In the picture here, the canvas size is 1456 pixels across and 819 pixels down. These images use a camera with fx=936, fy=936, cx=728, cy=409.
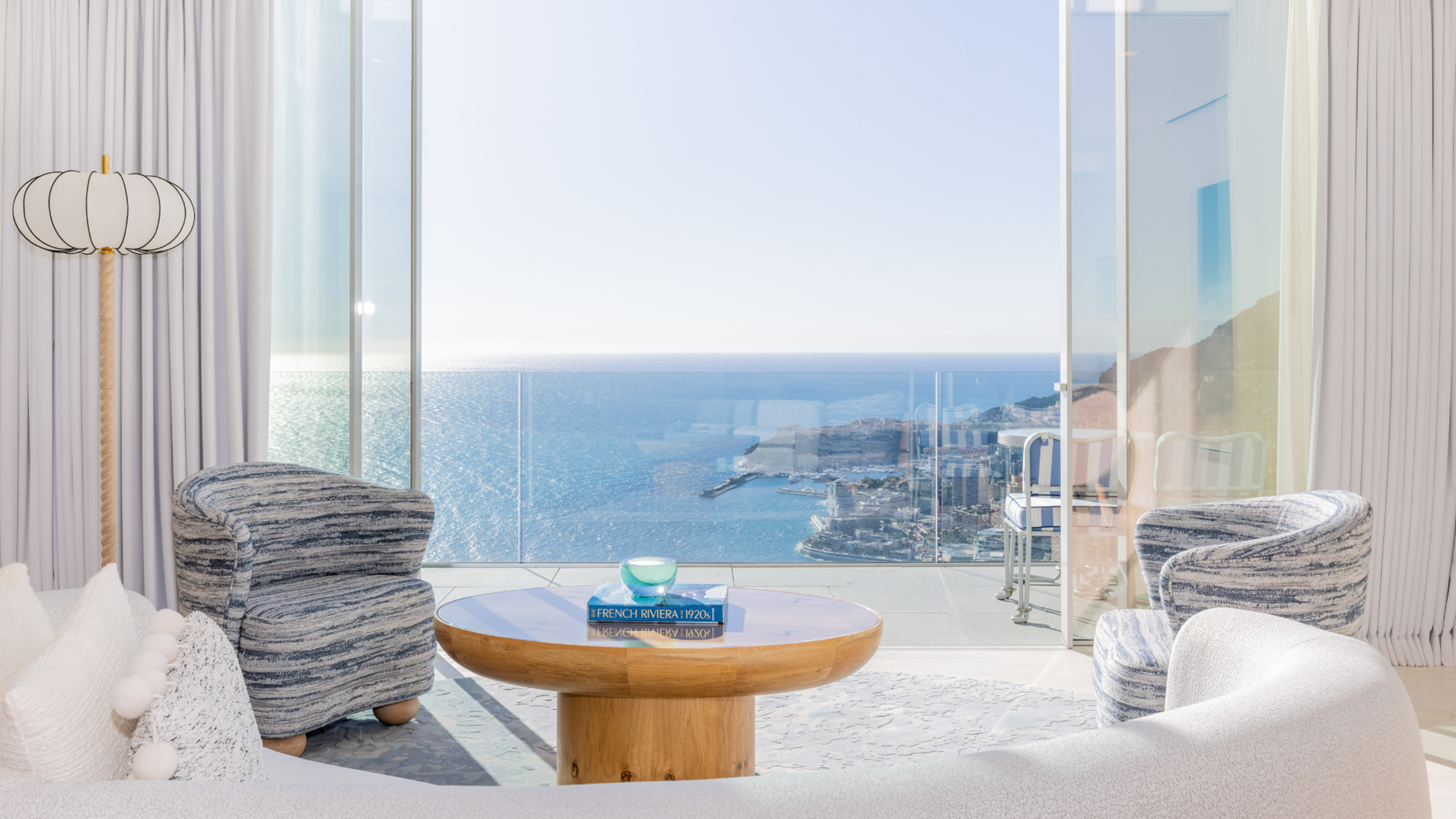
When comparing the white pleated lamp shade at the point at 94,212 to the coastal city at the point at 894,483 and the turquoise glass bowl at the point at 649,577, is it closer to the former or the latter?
the turquoise glass bowl at the point at 649,577

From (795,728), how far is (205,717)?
1.98 metres

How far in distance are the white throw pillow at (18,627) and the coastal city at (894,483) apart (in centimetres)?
397

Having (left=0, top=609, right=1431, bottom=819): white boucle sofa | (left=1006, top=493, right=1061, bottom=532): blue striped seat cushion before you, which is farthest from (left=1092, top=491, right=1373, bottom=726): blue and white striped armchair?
(left=1006, top=493, right=1061, bottom=532): blue striped seat cushion

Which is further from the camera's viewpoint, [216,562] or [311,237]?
[311,237]

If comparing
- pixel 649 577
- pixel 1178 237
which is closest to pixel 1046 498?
pixel 1178 237

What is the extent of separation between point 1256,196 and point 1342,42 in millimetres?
577

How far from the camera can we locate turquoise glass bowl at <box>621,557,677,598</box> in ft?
7.07

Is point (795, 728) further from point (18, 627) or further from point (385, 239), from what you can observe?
point (385, 239)

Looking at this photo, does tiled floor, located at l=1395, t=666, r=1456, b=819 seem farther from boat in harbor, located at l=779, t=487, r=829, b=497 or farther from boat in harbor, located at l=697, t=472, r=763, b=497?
boat in harbor, located at l=697, t=472, r=763, b=497

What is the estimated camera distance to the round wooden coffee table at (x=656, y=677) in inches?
71.7

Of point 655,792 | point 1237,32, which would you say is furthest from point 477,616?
point 1237,32

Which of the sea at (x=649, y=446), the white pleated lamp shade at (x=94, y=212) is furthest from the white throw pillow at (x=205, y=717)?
the sea at (x=649, y=446)

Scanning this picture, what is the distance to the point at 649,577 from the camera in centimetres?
216

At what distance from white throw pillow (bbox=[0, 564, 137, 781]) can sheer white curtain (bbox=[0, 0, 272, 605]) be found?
2.50 m
